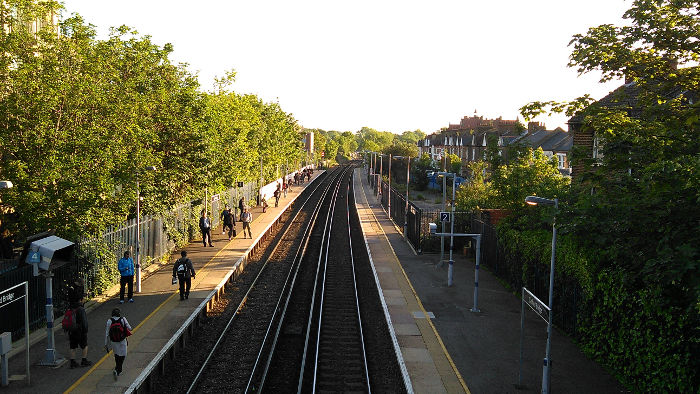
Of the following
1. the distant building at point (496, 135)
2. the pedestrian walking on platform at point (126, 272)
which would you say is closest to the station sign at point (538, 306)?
the pedestrian walking on platform at point (126, 272)

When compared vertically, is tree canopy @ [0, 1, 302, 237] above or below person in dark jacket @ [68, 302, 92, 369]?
above

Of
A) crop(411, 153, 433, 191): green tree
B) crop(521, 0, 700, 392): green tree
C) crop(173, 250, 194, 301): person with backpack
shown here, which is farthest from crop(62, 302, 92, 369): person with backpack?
crop(411, 153, 433, 191): green tree

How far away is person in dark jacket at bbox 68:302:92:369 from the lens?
12.1 meters

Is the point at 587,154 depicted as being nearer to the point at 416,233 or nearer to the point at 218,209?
the point at 416,233

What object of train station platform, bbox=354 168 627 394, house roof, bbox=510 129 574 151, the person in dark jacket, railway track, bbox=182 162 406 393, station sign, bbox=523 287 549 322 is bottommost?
railway track, bbox=182 162 406 393

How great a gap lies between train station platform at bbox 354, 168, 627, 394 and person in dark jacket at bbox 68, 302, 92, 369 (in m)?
7.58

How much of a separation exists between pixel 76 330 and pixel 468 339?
1014 cm

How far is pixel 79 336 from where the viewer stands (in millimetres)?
12148

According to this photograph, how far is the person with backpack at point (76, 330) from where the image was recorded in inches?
475

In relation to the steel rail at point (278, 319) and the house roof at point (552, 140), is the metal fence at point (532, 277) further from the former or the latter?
the house roof at point (552, 140)

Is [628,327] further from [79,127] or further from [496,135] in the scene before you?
[496,135]

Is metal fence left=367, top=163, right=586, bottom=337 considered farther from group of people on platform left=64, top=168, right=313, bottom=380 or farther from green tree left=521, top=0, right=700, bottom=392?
group of people on platform left=64, top=168, right=313, bottom=380

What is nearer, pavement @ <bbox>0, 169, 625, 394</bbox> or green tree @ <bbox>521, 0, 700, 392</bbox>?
green tree @ <bbox>521, 0, 700, 392</bbox>

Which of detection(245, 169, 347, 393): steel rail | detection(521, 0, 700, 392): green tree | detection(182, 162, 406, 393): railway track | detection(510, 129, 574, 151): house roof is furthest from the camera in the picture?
detection(510, 129, 574, 151): house roof
